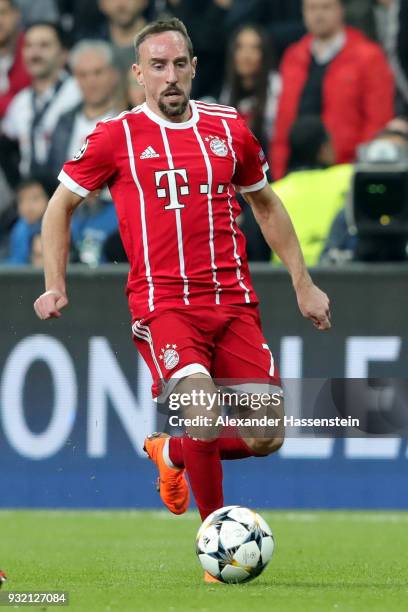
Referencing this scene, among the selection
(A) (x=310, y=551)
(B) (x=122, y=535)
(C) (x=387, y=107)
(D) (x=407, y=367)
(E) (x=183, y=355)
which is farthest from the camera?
(C) (x=387, y=107)

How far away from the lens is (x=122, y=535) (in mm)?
9141

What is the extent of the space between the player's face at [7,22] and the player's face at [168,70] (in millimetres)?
7685

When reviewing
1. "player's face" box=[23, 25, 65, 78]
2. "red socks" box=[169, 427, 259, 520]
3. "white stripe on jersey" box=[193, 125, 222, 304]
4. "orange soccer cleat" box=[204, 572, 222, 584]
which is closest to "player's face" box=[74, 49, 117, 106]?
"player's face" box=[23, 25, 65, 78]

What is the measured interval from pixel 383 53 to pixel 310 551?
5752mm

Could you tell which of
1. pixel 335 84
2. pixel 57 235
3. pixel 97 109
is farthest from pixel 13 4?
pixel 57 235

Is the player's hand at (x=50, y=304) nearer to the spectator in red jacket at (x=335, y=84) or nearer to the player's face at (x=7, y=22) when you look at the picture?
the spectator in red jacket at (x=335, y=84)

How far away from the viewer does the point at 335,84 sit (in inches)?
489

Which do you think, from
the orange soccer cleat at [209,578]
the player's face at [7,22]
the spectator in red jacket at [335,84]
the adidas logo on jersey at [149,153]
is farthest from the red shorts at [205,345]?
the player's face at [7,22]

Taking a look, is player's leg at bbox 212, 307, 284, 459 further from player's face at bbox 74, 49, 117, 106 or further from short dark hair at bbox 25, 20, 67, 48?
short dark hair at bbox 25, 20, 67, 48

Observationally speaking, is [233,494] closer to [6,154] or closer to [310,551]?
[310,551]

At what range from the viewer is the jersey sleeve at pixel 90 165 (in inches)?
263

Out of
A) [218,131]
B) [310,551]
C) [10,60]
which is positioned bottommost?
[310,551]

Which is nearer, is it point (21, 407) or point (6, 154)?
point (21, 407)

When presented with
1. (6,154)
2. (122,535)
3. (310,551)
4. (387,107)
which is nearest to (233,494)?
(122,535)
